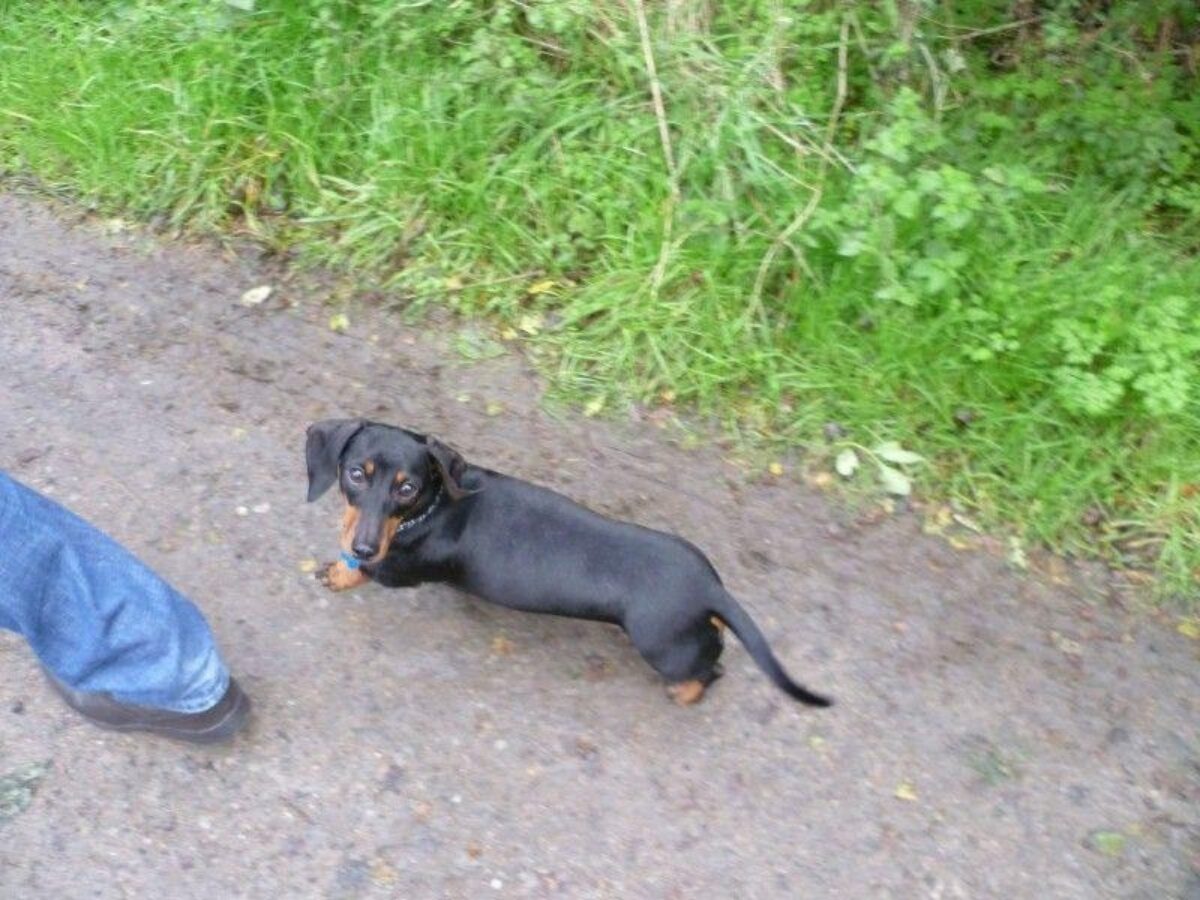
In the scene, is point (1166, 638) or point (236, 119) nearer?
point (1166, 638)

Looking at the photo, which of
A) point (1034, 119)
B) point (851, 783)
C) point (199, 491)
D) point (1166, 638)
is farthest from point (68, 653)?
point (1034, 119)

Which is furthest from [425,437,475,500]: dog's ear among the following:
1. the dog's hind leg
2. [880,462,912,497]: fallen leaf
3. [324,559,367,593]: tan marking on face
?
[880,462,912,497]: fallen leaf

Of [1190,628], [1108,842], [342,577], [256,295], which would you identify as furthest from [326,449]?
[1190,628]

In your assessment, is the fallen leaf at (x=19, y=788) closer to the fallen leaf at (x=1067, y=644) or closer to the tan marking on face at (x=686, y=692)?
the tan marking on face at (x=686, y=692)

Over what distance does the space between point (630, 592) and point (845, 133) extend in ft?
6.70

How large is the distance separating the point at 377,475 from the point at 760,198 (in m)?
1.78

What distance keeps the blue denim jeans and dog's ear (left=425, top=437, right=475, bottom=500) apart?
0.64 m

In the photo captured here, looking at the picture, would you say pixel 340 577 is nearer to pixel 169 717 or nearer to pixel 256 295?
pixel 169 717

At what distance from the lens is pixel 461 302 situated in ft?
13.4

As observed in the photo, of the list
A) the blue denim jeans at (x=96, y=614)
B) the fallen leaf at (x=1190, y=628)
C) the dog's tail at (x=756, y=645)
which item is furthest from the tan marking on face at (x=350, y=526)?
the fallen leaf at (x=1190, y=628)

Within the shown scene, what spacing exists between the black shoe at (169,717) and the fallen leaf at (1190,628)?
248 cm

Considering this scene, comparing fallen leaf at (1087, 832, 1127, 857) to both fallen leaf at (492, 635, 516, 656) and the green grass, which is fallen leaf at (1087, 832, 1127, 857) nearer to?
the green grass

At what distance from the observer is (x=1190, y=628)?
10.8ft

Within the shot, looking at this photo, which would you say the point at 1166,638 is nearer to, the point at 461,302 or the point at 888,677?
the point at 888,677
